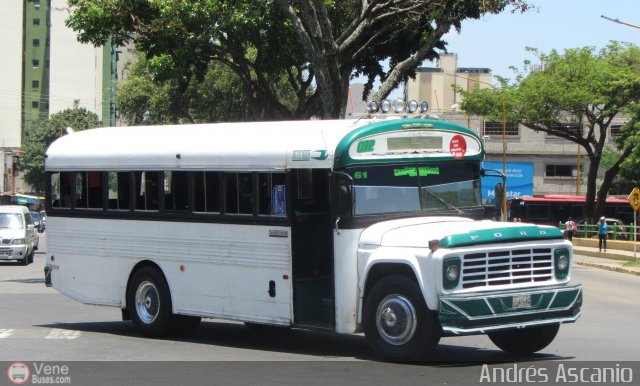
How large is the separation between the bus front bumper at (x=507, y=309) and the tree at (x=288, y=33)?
45.9 ft

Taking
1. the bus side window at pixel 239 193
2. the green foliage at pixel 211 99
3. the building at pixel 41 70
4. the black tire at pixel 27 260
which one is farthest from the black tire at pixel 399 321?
the building at pixel 41 70

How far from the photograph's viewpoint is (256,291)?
12258 mm

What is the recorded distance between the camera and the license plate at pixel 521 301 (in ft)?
34.2

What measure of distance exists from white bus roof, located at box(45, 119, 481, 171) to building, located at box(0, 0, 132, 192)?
8868 cm

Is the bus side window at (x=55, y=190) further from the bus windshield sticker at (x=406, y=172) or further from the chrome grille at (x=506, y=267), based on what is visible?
the chrome grille at (x=506, y=267)

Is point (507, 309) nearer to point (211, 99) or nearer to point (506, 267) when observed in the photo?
point (506, 267)

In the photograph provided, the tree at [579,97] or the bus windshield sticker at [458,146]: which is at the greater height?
the tree at [579,97]

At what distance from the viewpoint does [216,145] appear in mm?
12906

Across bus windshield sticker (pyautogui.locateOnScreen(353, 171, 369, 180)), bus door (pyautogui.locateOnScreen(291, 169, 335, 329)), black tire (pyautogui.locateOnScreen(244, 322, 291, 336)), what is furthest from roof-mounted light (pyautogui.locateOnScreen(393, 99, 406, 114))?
black tire (pyautogui.locateOnScreen(244, 322, 291, 336))

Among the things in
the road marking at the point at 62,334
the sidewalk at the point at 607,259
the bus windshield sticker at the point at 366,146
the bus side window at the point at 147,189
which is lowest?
the sidewalk at the point at 607,259

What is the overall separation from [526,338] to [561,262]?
3.50 feet

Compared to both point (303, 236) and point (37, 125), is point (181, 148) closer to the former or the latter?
point (303, 236)

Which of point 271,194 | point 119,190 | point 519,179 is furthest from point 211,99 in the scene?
point 271,194

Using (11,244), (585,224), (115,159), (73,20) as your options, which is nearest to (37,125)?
(585,224)
